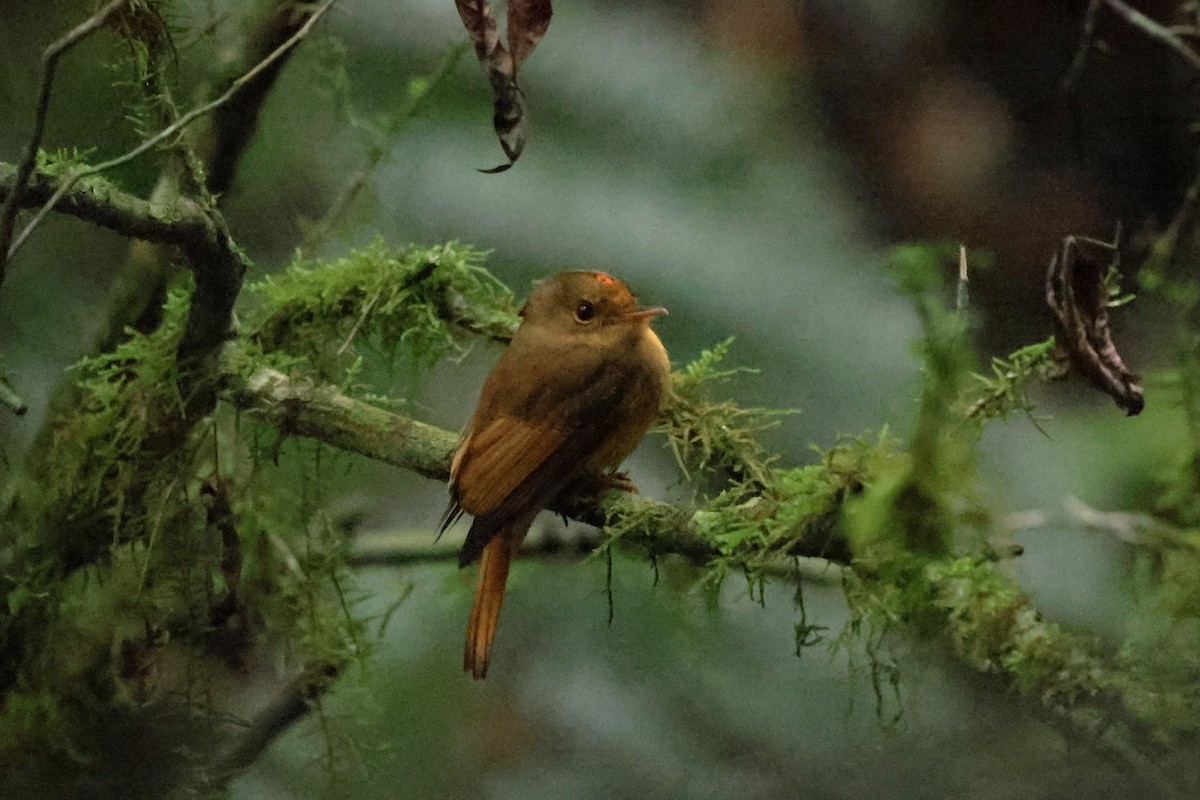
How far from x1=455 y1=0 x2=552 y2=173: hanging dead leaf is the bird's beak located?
384mm

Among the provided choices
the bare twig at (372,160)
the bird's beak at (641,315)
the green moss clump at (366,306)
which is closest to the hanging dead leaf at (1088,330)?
the bird's beak at (641,315)

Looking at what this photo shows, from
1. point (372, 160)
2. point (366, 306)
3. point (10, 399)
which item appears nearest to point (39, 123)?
point (10, 399)

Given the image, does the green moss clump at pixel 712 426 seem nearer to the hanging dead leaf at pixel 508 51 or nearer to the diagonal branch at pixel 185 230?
the hanging dead leaf at pixel 508 51

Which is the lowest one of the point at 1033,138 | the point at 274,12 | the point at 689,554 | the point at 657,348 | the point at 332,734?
the point at 332,734

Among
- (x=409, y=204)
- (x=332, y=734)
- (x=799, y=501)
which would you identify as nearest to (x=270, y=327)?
(x=409, y=204)

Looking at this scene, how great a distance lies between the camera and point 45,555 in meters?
1.64

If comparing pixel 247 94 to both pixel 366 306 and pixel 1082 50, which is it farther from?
pixel 1082 50

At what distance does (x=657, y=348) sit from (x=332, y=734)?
0.68 meters

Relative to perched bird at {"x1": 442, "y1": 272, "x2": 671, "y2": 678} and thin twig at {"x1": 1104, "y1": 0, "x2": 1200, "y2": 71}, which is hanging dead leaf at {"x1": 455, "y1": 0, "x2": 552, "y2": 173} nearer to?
perched bird at {"x1": 442, "y1": 272, "x2": 671, "y2": 678}

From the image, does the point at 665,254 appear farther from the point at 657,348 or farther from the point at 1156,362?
the point at 1156,362

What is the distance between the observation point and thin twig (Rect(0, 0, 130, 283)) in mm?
1056

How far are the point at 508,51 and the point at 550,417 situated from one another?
1.54 ft

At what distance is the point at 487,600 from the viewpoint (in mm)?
1386

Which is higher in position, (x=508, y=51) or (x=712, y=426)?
(x=508, y=51)
